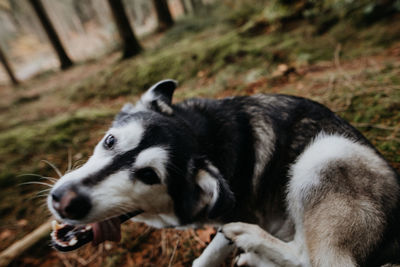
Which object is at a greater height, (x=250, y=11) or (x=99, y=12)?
(x=99, y=12)

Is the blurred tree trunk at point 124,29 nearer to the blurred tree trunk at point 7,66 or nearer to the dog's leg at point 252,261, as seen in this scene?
the dog's leg at point 252,261

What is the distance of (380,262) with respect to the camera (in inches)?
63.4

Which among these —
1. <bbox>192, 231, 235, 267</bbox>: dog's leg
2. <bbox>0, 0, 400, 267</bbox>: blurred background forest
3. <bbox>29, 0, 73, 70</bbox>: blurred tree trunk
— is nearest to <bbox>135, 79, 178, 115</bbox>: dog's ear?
<bbox>0, 0, 400, 267</bbox>: blurred background forest

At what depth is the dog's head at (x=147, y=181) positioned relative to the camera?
1447 millimetres

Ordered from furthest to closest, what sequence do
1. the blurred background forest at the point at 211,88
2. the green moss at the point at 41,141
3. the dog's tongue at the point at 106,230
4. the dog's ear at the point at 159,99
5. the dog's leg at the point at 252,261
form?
the green moss at the point at 41,141, the blurred background forest at the point at 211,88, the dog's ear at the point at 159,99, the dog's leg at the point at 252,261, the dog's tongue at the point at 106,230

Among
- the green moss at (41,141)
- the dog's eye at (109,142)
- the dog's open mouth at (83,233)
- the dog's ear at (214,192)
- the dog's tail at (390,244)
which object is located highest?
the dog's eye at (109,142)

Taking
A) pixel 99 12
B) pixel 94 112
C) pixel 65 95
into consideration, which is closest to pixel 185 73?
pixel 94 112

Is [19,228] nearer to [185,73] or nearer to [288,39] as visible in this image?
[185,73]

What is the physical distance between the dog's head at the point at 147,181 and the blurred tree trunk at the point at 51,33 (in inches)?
553

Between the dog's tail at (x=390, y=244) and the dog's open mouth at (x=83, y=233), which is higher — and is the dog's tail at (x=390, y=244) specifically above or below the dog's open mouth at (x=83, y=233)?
below

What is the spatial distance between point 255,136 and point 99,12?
35.4 metres

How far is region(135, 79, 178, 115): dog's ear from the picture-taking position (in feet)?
6.95

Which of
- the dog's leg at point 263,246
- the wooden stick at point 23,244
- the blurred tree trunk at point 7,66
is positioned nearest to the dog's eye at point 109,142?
the dog's leg at point 263,246

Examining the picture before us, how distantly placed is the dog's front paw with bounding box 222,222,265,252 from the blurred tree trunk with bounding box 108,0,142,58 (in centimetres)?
822
